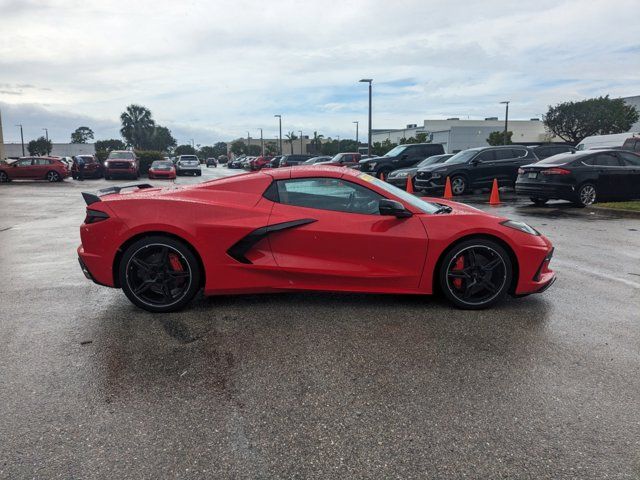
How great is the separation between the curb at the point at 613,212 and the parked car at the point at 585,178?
0.39m

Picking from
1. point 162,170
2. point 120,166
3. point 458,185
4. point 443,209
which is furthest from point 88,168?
point 443,209

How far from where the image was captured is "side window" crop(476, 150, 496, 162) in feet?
56.0

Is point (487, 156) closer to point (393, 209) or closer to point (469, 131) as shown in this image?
point (393, 209)

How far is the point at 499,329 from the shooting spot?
13.5 ft

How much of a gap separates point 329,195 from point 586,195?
1046cm

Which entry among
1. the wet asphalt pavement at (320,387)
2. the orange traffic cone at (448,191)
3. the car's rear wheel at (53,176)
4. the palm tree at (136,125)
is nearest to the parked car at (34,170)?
the car's rear wheel at (53,176)

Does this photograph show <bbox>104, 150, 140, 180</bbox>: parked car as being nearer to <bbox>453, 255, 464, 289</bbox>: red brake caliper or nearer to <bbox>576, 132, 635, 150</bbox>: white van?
<bbox>576, 132, 635, 150</bbox>: white van

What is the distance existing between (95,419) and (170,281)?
6.21 ft

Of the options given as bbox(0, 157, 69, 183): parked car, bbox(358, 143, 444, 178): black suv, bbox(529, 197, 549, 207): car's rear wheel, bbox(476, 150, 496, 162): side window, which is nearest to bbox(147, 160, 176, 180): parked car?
bbox(0, 157, 69, 183): parked car

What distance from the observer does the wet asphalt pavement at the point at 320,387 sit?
2.38 meters

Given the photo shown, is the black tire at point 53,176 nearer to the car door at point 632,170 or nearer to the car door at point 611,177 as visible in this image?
the car door at point 611,177

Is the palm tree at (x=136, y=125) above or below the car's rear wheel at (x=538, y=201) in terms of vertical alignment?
above

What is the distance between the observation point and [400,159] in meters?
22.9

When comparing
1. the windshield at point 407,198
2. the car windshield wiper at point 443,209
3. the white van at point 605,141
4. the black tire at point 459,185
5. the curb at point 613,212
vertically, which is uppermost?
the white van at point 605,141
